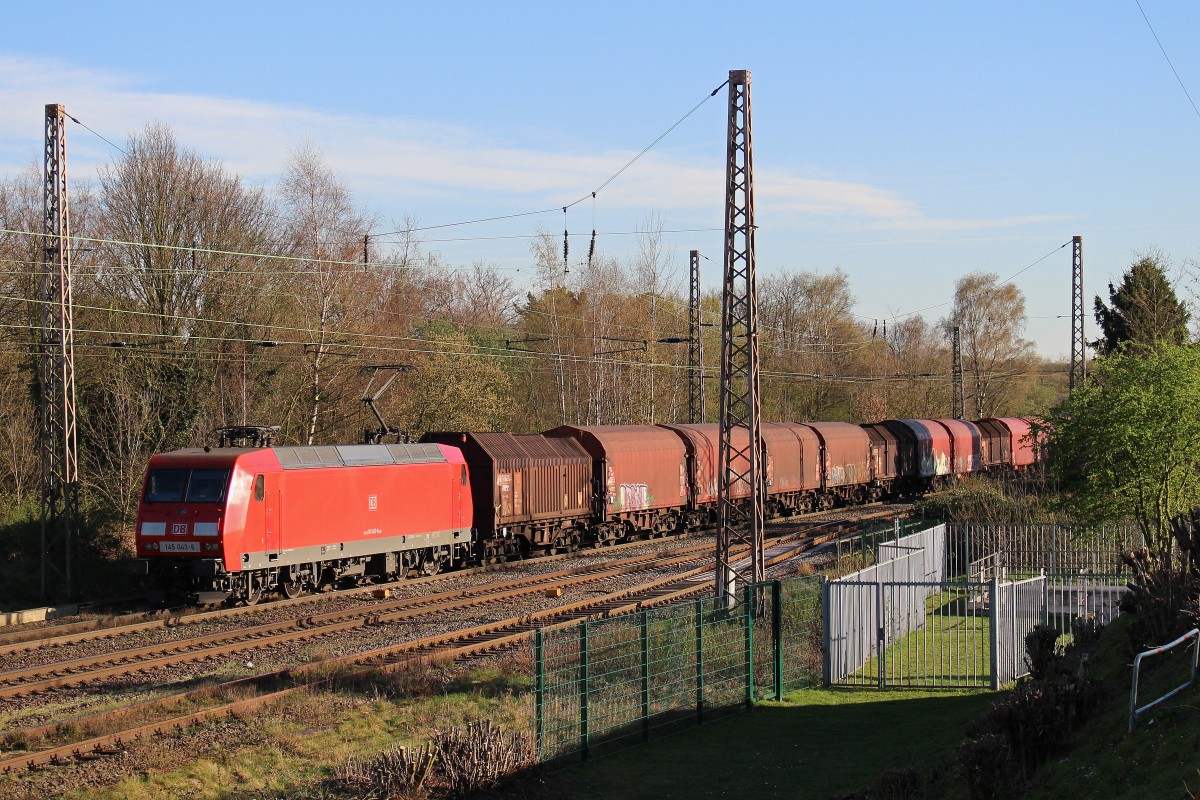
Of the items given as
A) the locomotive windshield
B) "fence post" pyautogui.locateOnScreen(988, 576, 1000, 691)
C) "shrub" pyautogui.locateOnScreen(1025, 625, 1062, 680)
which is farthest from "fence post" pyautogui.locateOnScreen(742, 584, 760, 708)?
the locomotive windshield

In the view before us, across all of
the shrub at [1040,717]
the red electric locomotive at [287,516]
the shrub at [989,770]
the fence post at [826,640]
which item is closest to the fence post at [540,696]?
the shrub at [989,770]

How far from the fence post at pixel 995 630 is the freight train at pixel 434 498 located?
11.9 metres

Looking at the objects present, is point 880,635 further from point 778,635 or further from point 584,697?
point 584,697

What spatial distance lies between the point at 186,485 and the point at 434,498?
6.42 m

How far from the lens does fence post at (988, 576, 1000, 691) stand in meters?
14.6

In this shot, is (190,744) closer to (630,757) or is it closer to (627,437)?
(630,757)

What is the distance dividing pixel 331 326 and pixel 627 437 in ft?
38.5

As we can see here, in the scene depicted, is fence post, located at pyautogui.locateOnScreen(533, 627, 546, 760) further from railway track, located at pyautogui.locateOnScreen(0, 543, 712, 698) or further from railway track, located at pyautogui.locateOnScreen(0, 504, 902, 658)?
railway track, located at pyautogui.locateOnScreen(0, 504, 902, 658)

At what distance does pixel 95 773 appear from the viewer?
1101cm

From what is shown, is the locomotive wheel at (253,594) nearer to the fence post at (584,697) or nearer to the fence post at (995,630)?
the fence post at (584,697)

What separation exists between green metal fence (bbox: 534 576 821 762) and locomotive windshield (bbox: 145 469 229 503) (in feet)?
28.4

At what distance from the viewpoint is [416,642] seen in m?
17.8

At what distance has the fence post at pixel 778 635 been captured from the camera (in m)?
14.1

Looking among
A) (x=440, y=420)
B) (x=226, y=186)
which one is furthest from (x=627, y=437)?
(x=226, y=186)
